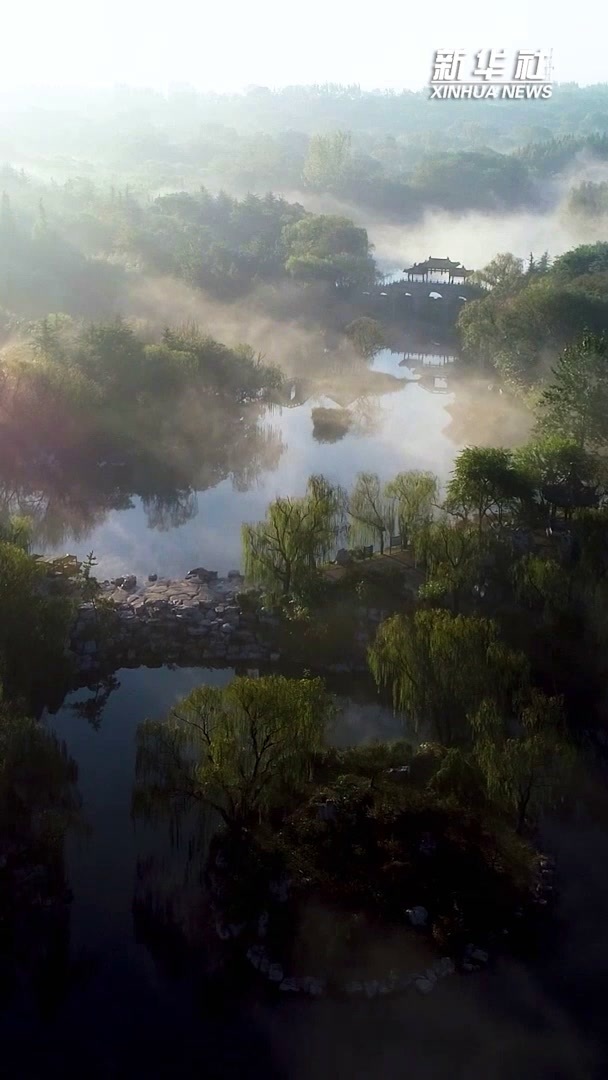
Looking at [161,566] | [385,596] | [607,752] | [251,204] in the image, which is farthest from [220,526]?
[251,204]

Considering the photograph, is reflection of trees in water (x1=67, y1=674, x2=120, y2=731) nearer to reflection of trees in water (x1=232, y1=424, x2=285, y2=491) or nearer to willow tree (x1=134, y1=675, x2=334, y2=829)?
willow tree (x1=134, y1=675, x2=334, y2=829)

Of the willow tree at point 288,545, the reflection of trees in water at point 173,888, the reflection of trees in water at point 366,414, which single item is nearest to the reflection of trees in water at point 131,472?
the reflection of trees in water at point 366,414

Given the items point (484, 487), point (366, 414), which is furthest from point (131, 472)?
point (484, 487)

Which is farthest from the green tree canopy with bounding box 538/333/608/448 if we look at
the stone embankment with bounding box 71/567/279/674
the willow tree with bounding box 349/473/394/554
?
the stone embankment with bounding box 71/567/279/674

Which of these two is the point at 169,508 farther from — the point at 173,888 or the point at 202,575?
the point at 173,888

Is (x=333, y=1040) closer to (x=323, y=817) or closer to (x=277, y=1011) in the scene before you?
(x=277, y=1011)

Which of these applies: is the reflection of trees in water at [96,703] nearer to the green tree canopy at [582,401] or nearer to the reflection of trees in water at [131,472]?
the reflection of trees in water at [131,472]
